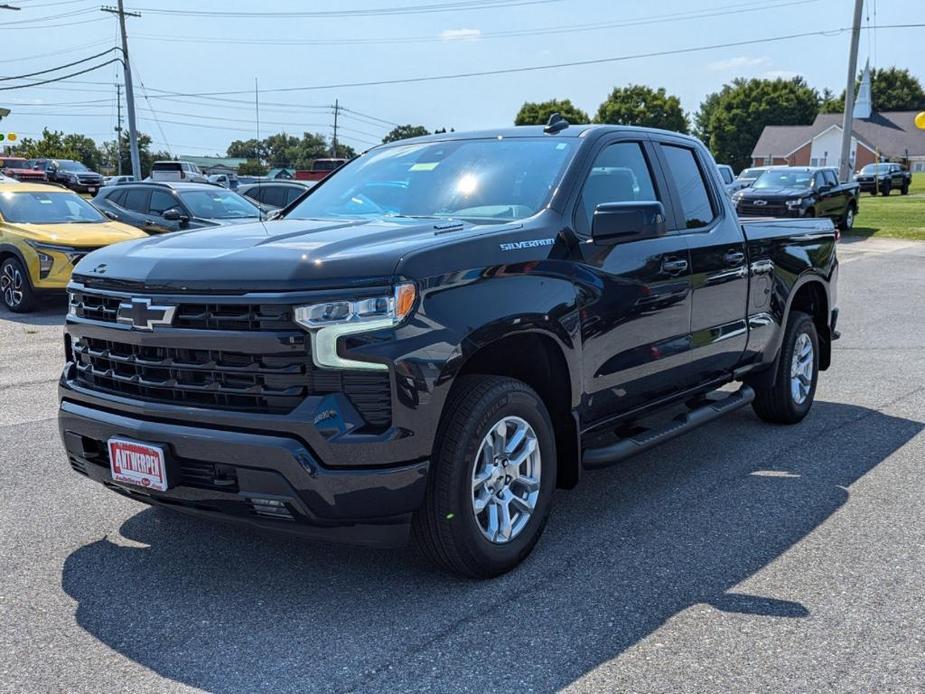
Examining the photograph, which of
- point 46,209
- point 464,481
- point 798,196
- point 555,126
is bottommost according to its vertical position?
point 464,481

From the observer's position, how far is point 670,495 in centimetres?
503

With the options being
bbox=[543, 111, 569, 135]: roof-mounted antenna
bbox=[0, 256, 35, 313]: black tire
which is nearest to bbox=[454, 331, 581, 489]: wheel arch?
bbox=[543, 111, 569, 135]: roof-mounted antenna

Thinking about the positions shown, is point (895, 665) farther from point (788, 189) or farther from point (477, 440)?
point (788, 189)

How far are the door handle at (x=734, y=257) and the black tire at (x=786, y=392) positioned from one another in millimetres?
993

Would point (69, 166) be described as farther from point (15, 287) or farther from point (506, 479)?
point (506, 479)

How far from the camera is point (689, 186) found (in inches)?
215

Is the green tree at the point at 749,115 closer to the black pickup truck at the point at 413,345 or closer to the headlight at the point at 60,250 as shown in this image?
the headlight at the point at 60,250

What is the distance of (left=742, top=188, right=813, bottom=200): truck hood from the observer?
22.9m

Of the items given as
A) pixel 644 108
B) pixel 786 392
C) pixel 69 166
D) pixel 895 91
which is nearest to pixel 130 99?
pixel 69 166

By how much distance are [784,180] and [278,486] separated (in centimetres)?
2352

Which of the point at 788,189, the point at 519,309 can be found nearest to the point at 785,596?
the point at 519,309

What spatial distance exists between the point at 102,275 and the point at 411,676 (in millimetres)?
2094

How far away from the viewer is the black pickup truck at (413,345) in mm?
3322

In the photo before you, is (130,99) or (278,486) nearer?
(278,486)
